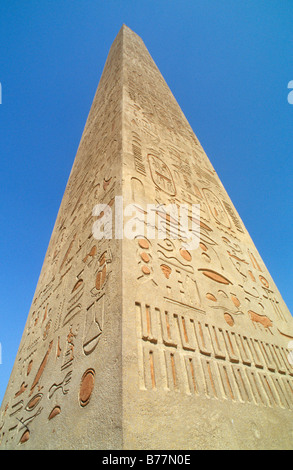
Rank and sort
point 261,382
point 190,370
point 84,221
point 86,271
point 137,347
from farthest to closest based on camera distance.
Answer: point 84,221
point 86,271
point 261,382
point 190,370
point 137,347

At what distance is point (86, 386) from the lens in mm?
1100

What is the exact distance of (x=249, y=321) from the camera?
71.3 inches

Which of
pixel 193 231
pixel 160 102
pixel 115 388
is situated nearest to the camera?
pixel 115 388

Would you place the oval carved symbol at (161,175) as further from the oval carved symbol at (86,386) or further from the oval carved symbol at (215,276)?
the oval carved symbol at (86,386)

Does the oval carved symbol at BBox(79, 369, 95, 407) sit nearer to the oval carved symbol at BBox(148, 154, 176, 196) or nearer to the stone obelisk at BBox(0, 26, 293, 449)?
the stone obelisk at BBox(0, 26, 293, 449)

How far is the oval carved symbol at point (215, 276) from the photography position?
6.06 ft

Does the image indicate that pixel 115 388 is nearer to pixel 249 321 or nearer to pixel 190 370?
pixel 190 370

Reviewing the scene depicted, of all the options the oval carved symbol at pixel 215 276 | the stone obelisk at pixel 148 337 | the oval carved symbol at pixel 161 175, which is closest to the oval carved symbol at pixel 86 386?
the stone obelisk at pixel 148 337

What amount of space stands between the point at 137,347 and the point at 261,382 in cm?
91

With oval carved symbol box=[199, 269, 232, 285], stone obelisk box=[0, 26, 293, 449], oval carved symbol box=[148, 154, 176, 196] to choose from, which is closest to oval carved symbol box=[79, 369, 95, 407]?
stone obelisk box=[0, 26, 293, 449]

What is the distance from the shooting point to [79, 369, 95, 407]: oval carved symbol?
3.46 feet

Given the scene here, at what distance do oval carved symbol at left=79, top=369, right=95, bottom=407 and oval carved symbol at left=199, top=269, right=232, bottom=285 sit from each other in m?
1.04

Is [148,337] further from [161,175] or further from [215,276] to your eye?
[161,175]
